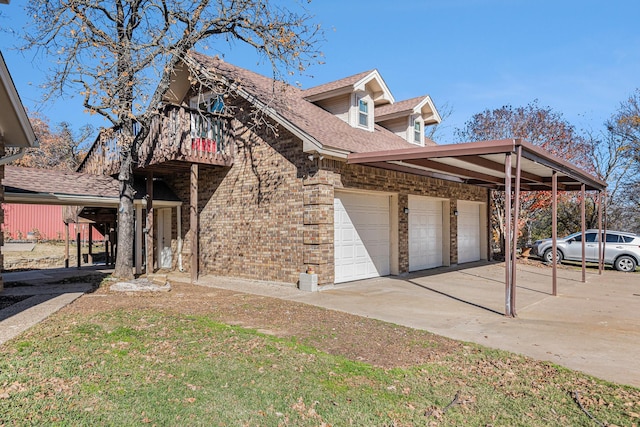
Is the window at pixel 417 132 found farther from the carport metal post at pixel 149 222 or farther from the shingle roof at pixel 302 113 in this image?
the carport metal post at pixel 149 222

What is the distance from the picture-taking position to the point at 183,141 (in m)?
11.4

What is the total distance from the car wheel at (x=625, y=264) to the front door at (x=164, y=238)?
Answer: 1692cm

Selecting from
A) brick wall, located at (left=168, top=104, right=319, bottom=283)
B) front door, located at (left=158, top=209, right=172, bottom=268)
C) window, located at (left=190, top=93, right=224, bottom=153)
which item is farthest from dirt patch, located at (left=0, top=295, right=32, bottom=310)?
front door, located at (left=158, top=209, right=172, bottom=268)

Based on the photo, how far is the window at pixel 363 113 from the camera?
552 inches

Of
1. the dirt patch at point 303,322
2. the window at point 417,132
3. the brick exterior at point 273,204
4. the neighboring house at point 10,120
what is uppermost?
the window at point 417,132

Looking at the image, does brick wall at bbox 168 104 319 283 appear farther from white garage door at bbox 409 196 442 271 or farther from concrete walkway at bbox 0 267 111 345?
white garage door at bbox 409 196 442 271

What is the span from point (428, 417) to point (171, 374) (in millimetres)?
2635

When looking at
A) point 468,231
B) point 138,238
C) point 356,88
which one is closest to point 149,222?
point 138,238

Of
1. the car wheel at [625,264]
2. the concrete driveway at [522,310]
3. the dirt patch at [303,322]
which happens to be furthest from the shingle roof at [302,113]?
the car wheel at [625,264]

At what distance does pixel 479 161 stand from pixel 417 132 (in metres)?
6.72

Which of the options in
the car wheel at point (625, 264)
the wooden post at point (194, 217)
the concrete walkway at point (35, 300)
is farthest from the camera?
the car wheel at point (625, 264)

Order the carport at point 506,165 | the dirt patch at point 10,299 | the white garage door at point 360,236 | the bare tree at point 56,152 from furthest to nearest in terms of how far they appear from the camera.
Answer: the bare tree at point 56,152 → the white garage door at point 360,236 → the dirt patch at point 10,299 → the carport at point 506,165

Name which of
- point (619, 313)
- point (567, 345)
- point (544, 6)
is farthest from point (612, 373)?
point (544, 6)

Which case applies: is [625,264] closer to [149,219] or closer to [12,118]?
[149,219]
